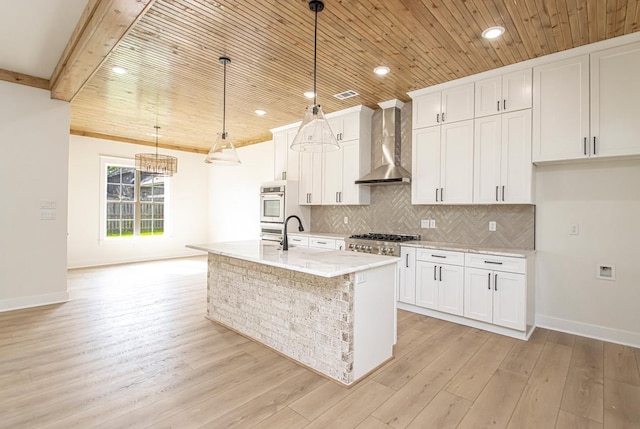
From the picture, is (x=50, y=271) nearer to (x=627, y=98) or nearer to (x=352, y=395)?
(x=352, y=395)

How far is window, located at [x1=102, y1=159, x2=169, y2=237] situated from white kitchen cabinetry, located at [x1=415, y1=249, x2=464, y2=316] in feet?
22.2

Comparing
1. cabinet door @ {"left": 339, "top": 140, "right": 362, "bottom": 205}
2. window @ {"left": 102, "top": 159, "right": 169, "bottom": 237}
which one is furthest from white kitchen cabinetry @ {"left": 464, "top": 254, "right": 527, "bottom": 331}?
window @ {"left": 102, "top": 159, "right": 169, "bottom": 237}

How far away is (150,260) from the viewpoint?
7.85 m

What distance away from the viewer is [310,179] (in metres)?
5.67

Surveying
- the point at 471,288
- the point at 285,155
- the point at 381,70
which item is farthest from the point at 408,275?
the point at 285,155

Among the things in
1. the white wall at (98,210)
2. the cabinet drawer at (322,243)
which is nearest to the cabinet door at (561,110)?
the cabinet drawer at (322,243)

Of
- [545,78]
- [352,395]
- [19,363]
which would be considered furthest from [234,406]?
[545,78]

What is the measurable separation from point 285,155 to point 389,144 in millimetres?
2154

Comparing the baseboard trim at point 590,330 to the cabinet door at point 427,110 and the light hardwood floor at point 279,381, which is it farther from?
the cabinet door at point 427,110

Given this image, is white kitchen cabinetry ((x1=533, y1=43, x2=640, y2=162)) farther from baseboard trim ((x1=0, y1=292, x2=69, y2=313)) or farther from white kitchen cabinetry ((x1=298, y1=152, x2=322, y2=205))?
baseboard trim ((x1=0, y1=292, x2=69, y2=313))

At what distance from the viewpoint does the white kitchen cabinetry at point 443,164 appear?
12.8ft

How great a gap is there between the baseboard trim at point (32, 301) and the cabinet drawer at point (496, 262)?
524 cm

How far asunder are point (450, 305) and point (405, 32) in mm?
2909

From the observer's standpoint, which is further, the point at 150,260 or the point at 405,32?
the point at 150,260
